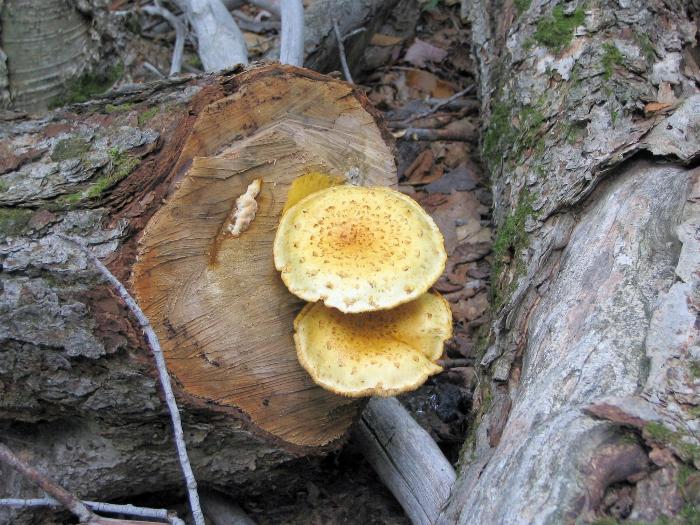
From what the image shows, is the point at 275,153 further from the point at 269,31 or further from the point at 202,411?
the point at 269,31

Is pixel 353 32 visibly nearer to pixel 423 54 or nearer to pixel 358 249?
pixel 423 54

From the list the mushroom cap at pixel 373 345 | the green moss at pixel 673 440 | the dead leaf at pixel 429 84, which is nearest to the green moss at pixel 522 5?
the dead leaf at pixel 429 84

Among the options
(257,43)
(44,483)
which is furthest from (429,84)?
(44,483)

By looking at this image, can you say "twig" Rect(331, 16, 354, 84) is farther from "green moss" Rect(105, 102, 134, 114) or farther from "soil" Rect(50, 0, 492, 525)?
"green moss" Rect(105, 102, 134, 114)

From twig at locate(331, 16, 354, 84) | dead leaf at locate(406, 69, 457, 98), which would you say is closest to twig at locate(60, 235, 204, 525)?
twig at locate(331, 16, 354, 84)

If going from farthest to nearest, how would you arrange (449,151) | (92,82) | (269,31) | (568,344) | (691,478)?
(269,31)
(449,151)
(92,82)
(568,344)
(691,478)

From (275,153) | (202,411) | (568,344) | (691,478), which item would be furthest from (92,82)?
(691,478)
